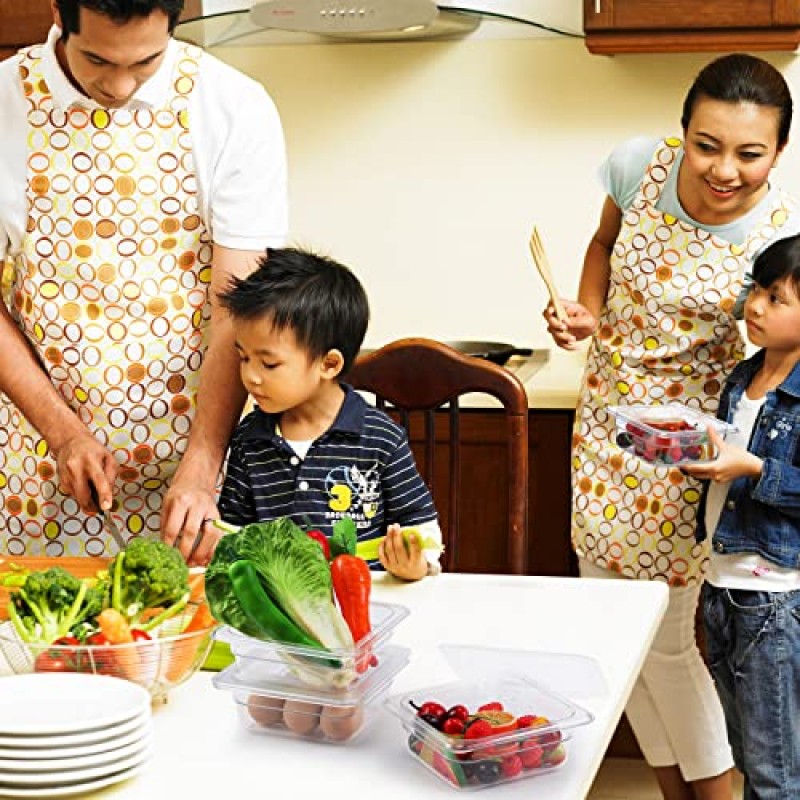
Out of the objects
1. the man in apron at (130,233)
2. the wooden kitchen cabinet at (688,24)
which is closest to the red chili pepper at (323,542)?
the man in apron at (130,233)

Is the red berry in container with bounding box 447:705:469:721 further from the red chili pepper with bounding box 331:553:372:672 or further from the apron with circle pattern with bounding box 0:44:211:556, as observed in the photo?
the apron with circle pattern with bounding box 0:44:211:556

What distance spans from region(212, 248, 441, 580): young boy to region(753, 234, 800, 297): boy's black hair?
618 millimetres

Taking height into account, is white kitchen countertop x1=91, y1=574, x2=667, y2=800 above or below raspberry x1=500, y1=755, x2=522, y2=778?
below

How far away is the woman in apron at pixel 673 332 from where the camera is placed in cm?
242

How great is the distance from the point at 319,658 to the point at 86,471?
0.74m

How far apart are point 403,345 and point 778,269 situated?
0.58m

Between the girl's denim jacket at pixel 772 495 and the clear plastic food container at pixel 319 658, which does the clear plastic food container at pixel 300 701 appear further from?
the girl's denim jacket at pixel 772 495

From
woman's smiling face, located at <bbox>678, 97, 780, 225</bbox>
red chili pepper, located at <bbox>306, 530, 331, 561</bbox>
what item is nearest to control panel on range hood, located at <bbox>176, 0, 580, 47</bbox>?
woman's smiling face, located at <bbox>678, 97, 780, 225</bbox>

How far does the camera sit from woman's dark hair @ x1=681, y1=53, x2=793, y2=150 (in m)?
2.38

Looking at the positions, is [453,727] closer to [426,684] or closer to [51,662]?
[426,684]

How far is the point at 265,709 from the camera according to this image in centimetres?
144

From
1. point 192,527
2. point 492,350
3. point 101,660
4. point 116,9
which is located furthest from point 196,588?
point 492,350

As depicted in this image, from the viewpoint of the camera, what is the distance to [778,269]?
2.33m

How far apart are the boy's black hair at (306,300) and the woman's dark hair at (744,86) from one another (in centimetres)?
65
